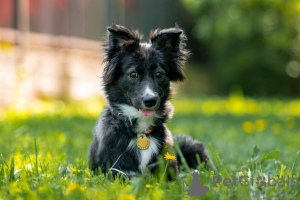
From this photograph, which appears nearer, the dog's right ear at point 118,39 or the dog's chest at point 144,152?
the dog's chest at point 144,152

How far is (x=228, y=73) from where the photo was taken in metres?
19.6

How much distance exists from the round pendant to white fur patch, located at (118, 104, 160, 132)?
0.14 m

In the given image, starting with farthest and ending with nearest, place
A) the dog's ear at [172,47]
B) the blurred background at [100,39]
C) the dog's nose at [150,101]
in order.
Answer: the blurred background at [100,39], the dog's ear at [172,47], the dog's nose at [150,101]

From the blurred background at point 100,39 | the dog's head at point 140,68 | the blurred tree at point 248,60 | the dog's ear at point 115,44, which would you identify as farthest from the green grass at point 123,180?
the blurred tree at point 248,60

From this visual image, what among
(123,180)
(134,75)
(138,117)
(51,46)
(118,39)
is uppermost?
(118,39)

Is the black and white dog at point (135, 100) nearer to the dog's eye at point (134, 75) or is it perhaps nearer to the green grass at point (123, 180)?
the dog's eye at point (134, 75)

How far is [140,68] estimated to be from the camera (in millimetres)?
3836

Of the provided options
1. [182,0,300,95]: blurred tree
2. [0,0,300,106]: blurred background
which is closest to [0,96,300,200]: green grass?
[0,0,300,106]: blurred background

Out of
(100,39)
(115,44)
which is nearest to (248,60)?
(100,39)

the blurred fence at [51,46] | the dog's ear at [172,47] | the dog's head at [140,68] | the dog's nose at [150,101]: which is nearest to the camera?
the dog's nose at [150,101]

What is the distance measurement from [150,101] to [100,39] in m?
9.78

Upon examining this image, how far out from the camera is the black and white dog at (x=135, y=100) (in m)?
3.64

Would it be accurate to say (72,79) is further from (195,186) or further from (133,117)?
(195,186)

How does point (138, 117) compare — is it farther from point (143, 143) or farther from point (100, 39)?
point (100, 39)
